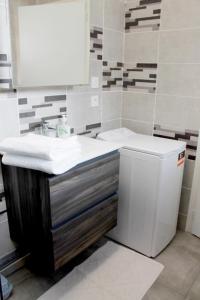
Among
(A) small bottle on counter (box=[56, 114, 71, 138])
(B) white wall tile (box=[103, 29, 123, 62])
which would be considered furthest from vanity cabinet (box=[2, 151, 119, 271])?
(B) white wall tile (box=[103, 29, 123, 62])

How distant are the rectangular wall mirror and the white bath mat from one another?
1231 millimetres

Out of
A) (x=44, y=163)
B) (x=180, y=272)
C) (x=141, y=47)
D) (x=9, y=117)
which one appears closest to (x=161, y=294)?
(x=180, y=272)

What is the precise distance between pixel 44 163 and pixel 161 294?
1.08 metres

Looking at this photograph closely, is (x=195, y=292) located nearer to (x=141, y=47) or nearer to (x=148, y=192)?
(x=148, y=192)

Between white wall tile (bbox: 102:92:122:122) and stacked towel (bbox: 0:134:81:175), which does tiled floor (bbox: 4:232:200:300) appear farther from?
white wall tile (bbox: 102:92:122:122)

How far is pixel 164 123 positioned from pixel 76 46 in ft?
2.99

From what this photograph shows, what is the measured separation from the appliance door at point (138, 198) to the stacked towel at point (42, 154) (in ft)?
1.73

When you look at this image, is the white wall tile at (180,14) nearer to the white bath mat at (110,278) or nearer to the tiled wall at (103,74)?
the tiled wall at (103,74)

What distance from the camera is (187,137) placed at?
2008mm

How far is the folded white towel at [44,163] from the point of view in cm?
118

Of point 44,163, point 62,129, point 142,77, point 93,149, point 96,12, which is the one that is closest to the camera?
point 44,163

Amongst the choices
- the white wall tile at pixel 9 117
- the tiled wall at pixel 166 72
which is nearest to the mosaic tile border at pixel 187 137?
the tiled wall at pixel 166 72

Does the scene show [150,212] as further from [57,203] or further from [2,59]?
[2,59]

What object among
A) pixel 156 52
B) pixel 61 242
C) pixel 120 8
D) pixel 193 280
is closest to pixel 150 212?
pixel 193 280
